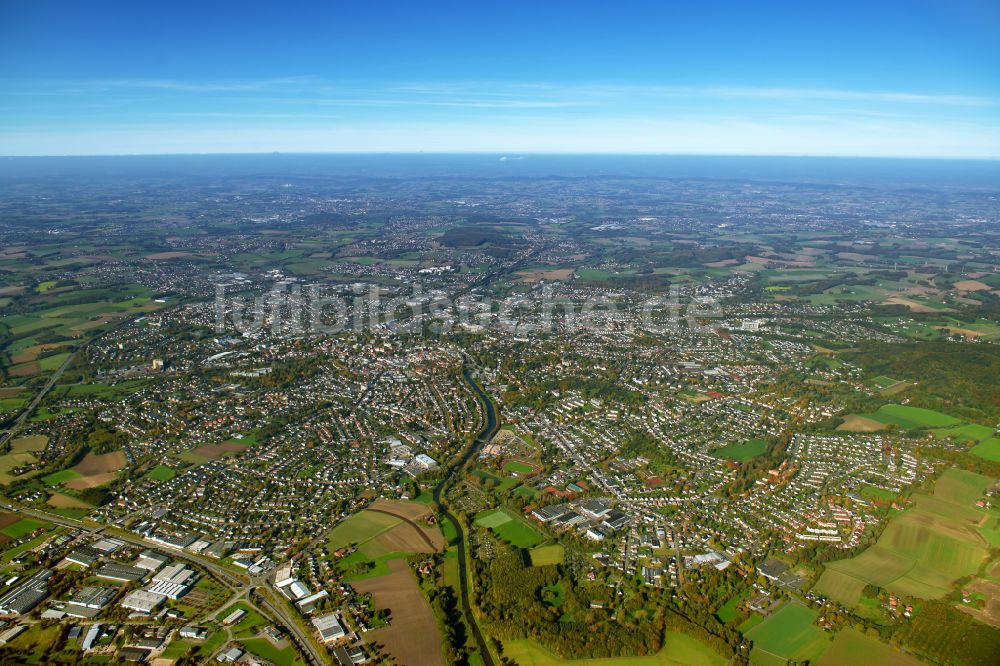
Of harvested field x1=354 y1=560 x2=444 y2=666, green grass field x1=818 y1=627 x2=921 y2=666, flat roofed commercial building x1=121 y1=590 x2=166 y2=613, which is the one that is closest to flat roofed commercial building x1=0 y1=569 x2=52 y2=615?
flat roofed commercial building x1=121 y1=590 x2=166 y2=613

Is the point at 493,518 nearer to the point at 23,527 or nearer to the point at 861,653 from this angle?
the point at 861,653

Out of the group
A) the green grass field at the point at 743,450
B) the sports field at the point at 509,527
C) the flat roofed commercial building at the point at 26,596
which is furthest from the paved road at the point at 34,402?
the green grass field at the point at 743,450

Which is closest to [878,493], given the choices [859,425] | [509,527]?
[859,425]

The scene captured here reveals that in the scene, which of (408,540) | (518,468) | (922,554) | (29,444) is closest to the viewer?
(922,554)

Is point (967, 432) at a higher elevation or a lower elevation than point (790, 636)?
higher

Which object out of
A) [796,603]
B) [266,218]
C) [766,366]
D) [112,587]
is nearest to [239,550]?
[112,587]
